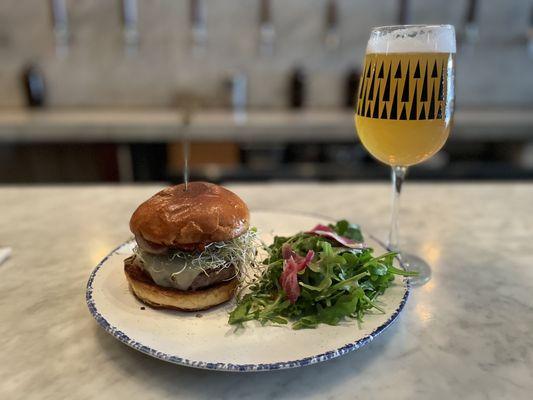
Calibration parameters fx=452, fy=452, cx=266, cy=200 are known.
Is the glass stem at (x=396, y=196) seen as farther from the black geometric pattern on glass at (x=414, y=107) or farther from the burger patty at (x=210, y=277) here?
the burger patty at (x=210, y=277)

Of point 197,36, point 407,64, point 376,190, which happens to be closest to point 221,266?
point 407,64

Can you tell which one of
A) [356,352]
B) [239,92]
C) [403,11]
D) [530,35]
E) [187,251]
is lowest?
[356,352]

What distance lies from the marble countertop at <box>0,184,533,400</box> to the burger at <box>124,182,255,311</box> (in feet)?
0.34

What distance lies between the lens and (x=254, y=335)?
66 centimetres

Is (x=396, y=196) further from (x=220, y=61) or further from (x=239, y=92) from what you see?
(x=220, y=61)

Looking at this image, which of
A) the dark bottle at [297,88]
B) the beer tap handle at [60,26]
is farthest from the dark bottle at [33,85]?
the dark bottle at [297,88]

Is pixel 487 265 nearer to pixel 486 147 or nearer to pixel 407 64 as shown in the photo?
pixel 407 64

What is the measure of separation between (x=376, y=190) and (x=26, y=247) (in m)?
1.01

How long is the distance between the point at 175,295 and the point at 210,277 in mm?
63

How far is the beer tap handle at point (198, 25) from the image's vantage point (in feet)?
9.89

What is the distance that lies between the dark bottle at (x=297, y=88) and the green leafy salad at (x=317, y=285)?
8.06ft

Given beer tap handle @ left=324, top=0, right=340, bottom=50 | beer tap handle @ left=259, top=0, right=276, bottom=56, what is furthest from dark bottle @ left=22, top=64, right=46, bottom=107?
beer tap handle @ left=324, top=0, right=340, bottom=50

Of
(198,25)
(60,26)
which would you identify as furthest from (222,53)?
(60,26)

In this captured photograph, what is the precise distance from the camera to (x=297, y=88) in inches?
124
